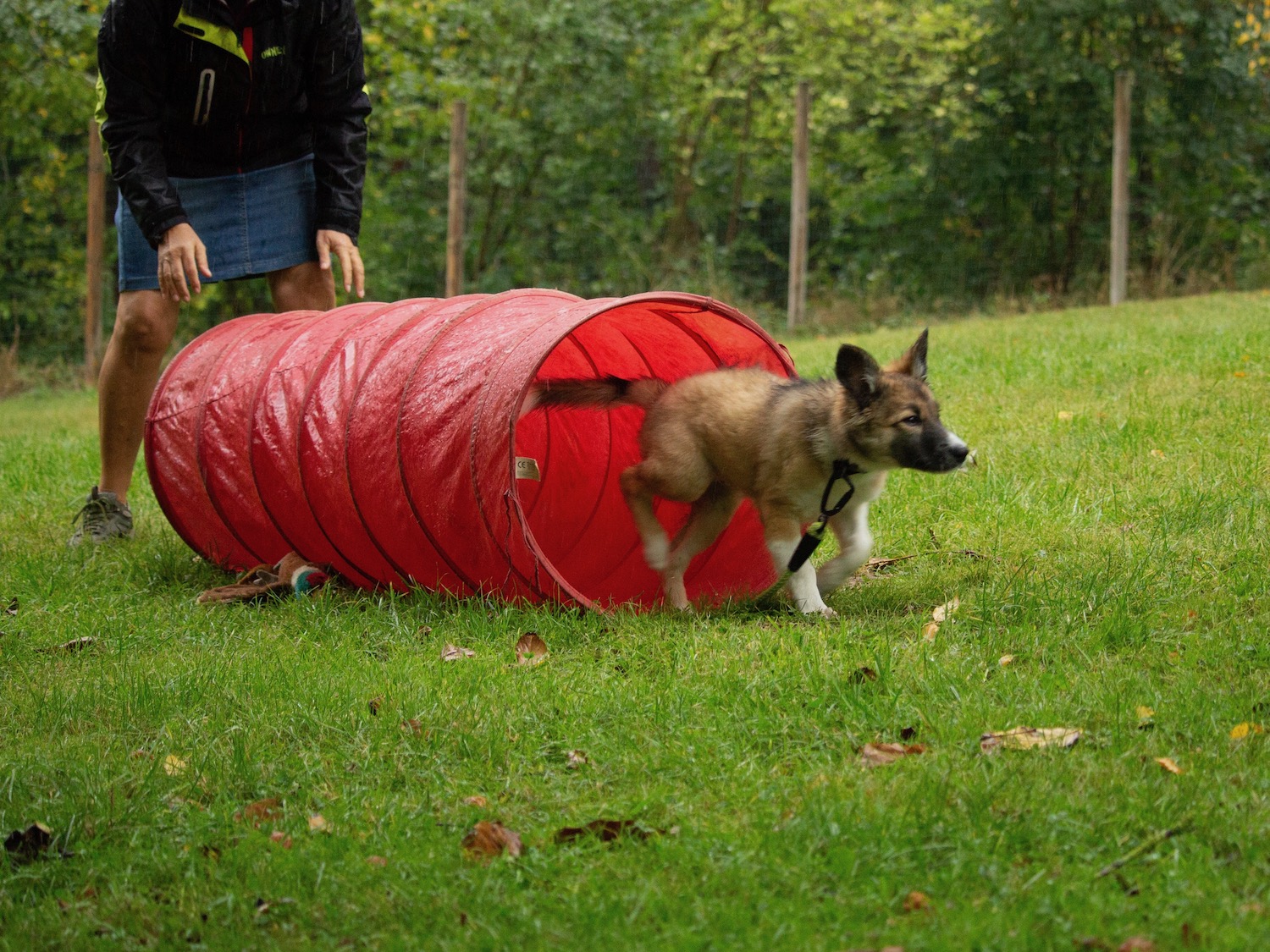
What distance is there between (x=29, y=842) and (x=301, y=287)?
3.64m

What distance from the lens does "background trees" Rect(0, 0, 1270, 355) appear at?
564 inches

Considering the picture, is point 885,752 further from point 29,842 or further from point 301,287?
point 301,287

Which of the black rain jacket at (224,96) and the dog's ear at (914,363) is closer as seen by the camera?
the dog's ear at (914,363)

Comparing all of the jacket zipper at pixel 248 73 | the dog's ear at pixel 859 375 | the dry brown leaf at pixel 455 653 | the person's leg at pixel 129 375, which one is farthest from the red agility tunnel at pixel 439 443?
the jacket zipper at pixel 248 73

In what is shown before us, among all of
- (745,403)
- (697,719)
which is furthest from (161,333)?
(697,719)

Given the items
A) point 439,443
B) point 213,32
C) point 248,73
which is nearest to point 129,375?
point 248,73

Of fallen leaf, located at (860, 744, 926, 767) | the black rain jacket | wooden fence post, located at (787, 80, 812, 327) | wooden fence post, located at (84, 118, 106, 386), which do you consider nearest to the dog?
fallen leaf, located at (860, 744, 926, 767)

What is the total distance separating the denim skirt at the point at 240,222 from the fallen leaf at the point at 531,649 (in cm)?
241

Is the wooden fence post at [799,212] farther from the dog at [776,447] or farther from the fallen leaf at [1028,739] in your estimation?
the fallen leaf at [1028,739]

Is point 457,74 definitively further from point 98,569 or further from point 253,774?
point 253,774

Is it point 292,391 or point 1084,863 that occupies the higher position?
point 292,391

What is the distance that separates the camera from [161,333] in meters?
5.64

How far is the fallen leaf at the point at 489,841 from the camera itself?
2.72 metres

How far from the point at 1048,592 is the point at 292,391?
288 centimetres
